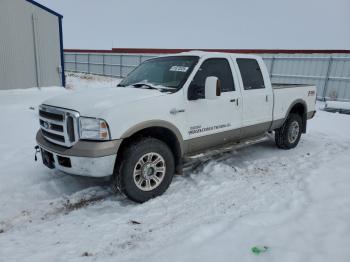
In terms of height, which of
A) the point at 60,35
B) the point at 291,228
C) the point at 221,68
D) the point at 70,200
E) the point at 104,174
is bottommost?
the point at 70,200

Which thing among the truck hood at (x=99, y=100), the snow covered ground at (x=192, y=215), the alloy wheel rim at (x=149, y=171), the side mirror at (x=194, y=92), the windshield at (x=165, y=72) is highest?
the windshield at (x=165, y=72)

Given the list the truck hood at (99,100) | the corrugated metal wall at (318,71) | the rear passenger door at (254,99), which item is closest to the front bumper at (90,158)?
the truck hood at (99,100)

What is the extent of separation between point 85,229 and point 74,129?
114 centimetres

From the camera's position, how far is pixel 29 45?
38.0 ft

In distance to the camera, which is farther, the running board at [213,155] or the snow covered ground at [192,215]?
the running board at [213,155]

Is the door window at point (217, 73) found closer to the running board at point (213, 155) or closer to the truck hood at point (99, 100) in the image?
the truck hood at point (99, 100)

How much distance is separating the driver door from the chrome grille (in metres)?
1.53

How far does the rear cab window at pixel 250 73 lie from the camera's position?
502cm

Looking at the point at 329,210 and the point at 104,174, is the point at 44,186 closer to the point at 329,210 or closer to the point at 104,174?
the point at 104,174

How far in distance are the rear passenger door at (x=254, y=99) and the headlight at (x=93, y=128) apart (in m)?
2.56

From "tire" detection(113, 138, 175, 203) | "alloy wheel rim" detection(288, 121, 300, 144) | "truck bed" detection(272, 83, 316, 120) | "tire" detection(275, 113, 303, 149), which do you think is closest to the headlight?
"tire" detection(113, 138, 175, 203)

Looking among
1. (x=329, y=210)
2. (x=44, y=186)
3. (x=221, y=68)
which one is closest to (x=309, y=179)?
(x=329, y=210)

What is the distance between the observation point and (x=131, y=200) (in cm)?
374

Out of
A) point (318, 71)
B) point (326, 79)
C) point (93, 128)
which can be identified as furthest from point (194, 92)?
point (318, 71)
